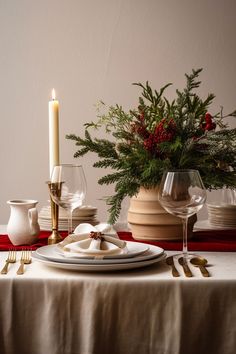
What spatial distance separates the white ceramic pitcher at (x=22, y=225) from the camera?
144 cm

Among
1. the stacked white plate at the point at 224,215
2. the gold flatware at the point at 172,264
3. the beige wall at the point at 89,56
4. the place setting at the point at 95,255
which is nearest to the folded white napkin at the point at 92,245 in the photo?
the place setting at the point at 95,255

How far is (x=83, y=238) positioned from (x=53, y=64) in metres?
2.43

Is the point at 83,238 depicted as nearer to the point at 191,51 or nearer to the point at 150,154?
the point at 150,154

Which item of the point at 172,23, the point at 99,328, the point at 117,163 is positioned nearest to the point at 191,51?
the point at 172,23

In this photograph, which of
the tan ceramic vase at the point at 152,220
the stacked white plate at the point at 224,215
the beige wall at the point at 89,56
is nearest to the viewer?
the tan ceramic vase at the point at 152,220

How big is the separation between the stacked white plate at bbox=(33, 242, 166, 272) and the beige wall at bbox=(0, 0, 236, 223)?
2.36 metres

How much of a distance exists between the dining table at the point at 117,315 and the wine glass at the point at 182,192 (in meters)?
0.19

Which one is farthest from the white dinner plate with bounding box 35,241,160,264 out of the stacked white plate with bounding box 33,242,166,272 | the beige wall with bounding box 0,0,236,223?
the beige wall with bounding box 0,0,236,223

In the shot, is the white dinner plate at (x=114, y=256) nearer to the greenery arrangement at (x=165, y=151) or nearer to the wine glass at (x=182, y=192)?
the wine glass at (x=182, y=192)

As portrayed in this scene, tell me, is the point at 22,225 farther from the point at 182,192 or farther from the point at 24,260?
the point at 182,192

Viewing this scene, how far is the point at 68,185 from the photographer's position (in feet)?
4.46

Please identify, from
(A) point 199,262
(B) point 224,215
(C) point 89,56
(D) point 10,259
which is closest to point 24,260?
(D) point 10,259

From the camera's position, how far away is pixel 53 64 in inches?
137

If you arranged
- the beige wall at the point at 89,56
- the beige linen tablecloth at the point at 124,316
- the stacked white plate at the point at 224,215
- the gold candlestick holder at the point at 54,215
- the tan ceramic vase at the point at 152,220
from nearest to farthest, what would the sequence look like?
the beige linen tablecloth at the point at 124,316, the gold candlestick holder at the point at 54,215, the tan ceramic vase at the point at 152,220, the stacked white plate at the point at 224,215, the beige wall at the point at 89,56
